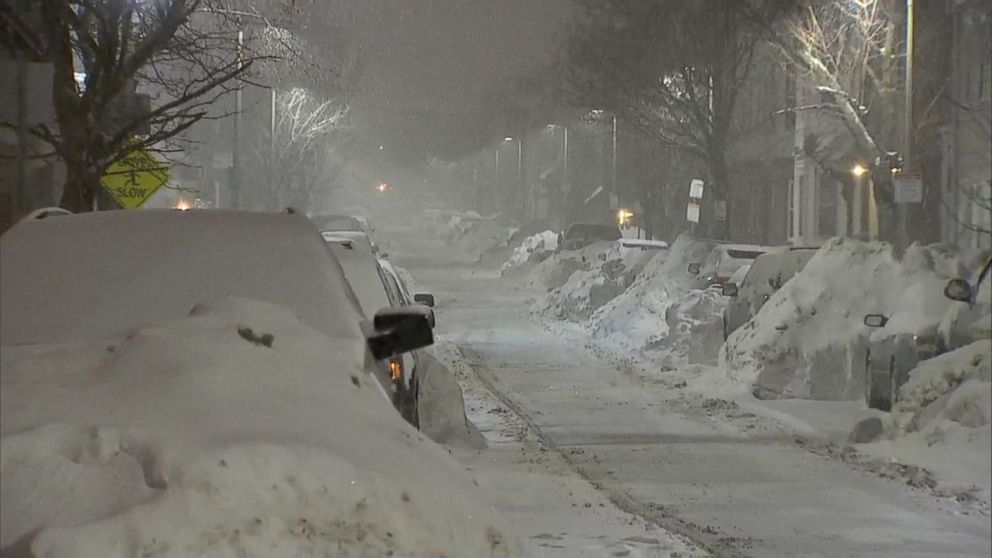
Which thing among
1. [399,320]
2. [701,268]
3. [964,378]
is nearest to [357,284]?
[964,378]

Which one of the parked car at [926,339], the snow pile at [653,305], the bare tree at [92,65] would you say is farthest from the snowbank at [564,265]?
the parked car at [926,339]

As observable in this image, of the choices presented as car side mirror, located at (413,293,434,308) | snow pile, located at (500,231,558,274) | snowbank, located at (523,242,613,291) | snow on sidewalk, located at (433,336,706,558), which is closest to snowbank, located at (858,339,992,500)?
snow on sidewalk, located at (433,336,706,558)

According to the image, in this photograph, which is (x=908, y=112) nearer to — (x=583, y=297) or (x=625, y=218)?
(x=583, y=297)

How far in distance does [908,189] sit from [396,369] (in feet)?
60.2

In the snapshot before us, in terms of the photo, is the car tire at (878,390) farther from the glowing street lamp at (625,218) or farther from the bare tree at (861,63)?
the glowing street lamp at (625,218)

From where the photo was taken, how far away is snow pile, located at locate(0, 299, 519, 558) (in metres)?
4.03

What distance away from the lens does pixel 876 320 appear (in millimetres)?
13734

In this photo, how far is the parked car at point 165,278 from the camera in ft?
19.8

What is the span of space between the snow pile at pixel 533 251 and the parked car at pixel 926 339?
117ft

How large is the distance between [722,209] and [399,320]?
34.3 metres

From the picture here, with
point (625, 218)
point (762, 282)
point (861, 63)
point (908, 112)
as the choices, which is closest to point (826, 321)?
point (762, 282)

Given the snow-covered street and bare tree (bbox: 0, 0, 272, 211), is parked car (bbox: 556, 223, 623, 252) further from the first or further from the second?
bare tree (bbox: 0, 0, 272, 211)

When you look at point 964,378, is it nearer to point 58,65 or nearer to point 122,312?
point 122,312

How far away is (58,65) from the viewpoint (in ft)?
52.3
